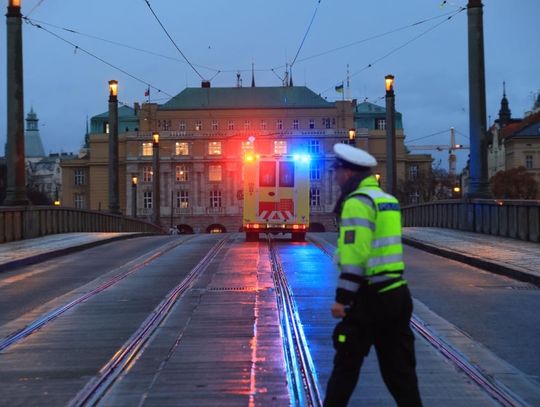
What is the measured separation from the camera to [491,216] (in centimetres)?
2266

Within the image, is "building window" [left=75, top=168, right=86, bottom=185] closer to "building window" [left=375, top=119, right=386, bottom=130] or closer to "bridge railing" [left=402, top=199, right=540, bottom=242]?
"building window" [left=375, top=119, right=386, bottom=130]

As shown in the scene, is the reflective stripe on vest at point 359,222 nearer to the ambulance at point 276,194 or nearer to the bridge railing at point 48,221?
the bridge railing at point 48,221

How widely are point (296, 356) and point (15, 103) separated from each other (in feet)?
58.0

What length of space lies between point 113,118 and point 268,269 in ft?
61.8

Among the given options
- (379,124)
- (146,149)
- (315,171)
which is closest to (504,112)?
(379,124)

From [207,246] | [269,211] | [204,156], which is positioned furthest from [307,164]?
[204,156]

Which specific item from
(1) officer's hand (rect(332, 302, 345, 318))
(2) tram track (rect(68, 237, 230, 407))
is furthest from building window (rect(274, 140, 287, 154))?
(1) officer's hand (rect(332, 302, 345, 318))

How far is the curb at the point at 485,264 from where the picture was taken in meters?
12.8

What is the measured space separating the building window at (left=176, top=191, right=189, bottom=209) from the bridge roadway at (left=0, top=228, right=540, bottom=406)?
255 ft

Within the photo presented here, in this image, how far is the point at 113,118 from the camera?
32.2 m

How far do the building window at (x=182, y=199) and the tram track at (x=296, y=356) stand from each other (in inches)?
3271

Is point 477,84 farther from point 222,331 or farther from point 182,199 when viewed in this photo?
point 182,199

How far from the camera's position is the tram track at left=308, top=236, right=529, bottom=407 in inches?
229

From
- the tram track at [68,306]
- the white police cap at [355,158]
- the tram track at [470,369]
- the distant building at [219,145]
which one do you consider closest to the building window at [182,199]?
the distant building at [219,145]
